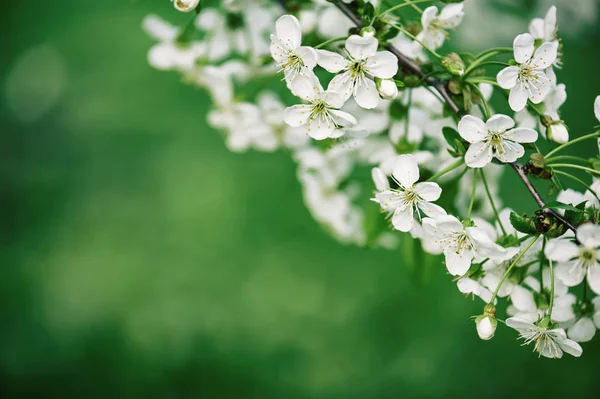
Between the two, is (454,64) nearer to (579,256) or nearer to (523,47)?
(523,47)

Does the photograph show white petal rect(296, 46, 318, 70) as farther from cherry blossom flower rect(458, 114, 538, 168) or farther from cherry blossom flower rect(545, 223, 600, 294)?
→ cherry blossom flower rect(545, 223, 600, 294)

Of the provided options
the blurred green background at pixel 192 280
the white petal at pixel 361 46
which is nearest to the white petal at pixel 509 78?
the white petal at pixel 361 46

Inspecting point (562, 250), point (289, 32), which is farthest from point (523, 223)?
point (289, 32)

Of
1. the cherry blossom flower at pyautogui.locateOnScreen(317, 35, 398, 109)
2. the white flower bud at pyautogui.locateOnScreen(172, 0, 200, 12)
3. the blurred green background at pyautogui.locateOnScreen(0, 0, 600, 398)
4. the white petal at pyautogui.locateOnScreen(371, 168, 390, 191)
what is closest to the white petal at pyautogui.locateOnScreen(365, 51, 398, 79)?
the cherry blossom flower at pyautogui.locateOnScreen(317, 35, 398, 109)

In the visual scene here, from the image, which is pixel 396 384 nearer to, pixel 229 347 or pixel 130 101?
pixel 229 347

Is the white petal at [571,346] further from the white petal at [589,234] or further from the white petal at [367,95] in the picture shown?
the white petal at [367,95]

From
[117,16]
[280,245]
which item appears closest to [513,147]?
A: [280,245]
